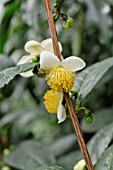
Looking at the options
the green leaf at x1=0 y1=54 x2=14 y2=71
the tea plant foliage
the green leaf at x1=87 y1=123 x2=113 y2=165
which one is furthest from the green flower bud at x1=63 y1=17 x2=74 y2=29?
the green leaf at x1=0 y1=54 x2=14 y2=71

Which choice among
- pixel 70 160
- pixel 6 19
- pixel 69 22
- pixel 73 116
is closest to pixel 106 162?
pixel 73 116

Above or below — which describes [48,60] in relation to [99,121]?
above

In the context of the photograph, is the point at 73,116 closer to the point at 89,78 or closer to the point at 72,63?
the point at 72,63

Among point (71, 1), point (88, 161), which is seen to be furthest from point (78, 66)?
point (71, 1)

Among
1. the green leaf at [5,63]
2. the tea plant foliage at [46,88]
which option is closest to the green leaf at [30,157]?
the tea plant foliage at [46,88]

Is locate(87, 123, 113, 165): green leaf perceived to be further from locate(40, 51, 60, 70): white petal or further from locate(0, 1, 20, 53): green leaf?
locate(0, 1, 20, 53): green leaf

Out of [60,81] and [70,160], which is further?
[70,160]
